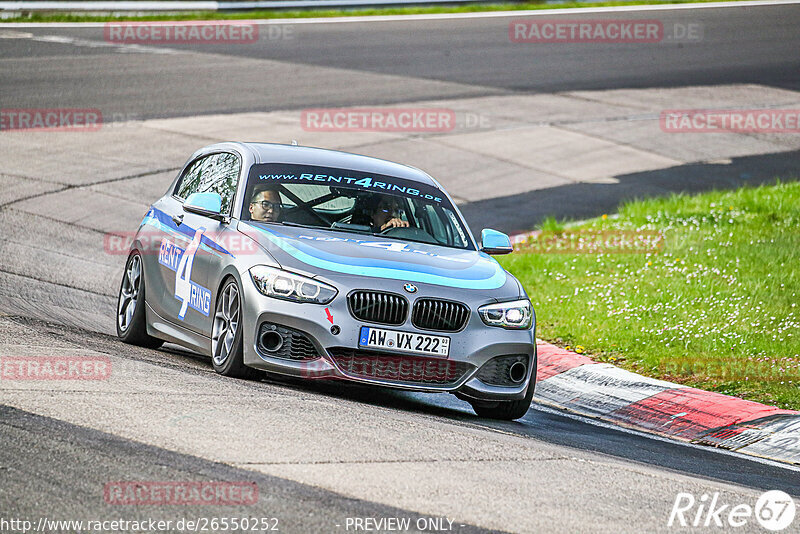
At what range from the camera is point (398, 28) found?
30.7 meters

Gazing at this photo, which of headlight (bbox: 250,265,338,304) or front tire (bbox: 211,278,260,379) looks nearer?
headlight (bbox: 250,265,338,304)

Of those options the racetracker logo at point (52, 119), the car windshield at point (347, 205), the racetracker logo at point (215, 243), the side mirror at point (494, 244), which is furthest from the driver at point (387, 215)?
the racetracker logo at point (52, 119)

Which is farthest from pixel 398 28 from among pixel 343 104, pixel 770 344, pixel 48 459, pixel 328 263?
pixel 48 459

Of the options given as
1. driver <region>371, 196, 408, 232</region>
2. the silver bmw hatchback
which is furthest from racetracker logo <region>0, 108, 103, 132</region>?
driver <region>371, 196, 408, 232</region>

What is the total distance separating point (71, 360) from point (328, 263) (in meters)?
1.67

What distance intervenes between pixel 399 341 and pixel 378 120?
13762 mm

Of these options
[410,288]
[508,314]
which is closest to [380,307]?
[410,288]

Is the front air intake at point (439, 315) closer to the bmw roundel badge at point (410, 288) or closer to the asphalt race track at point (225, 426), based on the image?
the bmw roundel badge at point (410, 288)

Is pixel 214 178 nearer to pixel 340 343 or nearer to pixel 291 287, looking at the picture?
pixel 291 287

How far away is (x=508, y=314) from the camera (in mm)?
8227

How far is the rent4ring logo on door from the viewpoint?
28.5 ft

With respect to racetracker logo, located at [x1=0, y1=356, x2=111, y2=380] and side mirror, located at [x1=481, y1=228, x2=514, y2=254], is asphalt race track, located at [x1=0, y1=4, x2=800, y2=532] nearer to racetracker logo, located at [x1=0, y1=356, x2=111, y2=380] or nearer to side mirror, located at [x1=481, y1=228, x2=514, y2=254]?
racetracker logo, located at [x1=0, y1=356, x2=111, y2=380]

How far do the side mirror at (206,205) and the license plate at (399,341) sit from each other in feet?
5.49

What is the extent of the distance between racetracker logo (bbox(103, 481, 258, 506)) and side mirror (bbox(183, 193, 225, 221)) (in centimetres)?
364
